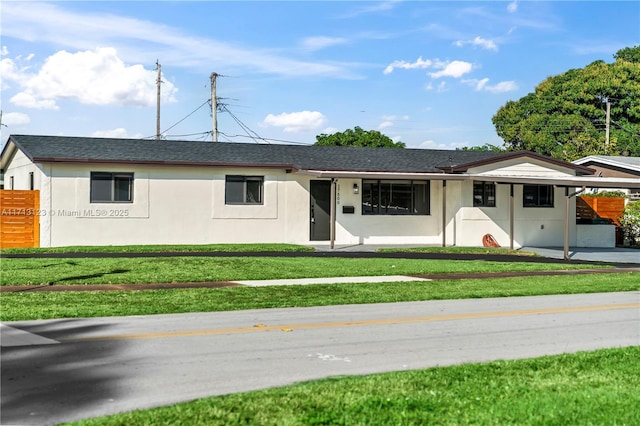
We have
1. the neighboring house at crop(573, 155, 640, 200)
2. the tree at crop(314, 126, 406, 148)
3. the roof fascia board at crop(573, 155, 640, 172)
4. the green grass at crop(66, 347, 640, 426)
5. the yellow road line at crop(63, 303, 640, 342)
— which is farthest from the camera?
the tree at crop(314, 126, 406, 148)

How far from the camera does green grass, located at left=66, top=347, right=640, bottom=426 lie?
18.1ft

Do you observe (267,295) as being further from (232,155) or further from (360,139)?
(360,139)

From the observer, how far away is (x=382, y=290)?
14.4 metres

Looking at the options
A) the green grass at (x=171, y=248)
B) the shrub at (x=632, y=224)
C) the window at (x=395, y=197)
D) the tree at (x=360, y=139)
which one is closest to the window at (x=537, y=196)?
the window at (x=395, y=197)

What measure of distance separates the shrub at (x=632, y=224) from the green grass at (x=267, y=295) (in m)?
14.6

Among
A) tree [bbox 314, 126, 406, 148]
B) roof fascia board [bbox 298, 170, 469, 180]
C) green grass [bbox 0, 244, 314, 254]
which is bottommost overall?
green grass [bbox 0, 244, 314, 254]

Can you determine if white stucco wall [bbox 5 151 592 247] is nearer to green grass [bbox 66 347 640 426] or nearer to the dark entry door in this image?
the dark entry door

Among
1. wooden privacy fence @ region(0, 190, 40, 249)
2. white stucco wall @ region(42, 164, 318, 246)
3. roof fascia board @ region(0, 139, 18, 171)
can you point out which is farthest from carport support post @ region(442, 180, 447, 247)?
roof fascia board @ region(0, 139, 18, 171)

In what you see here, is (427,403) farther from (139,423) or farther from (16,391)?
(16,391)

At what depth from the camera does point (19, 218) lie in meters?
24.5

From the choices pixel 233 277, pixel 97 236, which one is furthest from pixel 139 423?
pixel 97 236

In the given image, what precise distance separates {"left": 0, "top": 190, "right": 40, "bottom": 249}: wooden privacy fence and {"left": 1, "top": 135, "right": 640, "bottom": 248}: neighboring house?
0.29 m

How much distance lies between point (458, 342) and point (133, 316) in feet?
15.6

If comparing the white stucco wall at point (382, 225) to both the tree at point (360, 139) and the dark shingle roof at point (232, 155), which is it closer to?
the dark shingle roof at point (232, 155)
